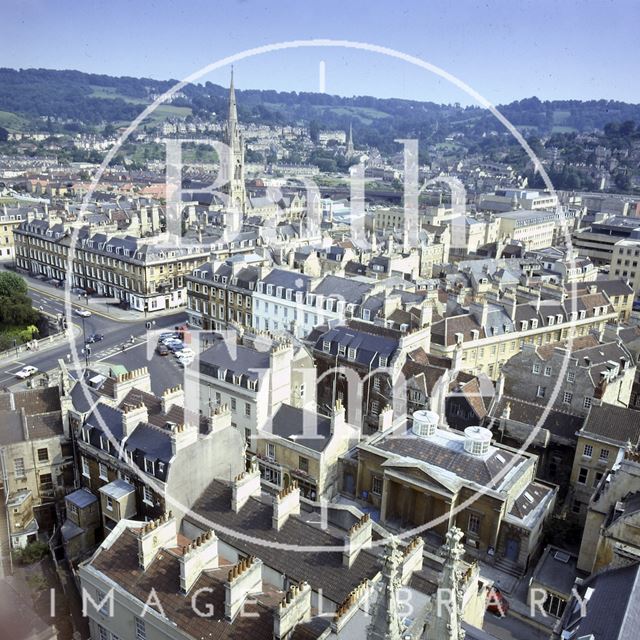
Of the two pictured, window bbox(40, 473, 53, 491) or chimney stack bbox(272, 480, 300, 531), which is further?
window bbox(40, 473, 53, 491)

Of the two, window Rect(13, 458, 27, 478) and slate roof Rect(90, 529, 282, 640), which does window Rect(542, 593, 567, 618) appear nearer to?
slate roof Rect(90, 529, 282, 640)

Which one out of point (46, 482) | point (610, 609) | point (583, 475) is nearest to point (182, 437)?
point (46, 482)

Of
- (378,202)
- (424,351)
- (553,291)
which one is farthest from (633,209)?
(424,351)

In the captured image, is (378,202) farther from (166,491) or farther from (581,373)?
(166,491)

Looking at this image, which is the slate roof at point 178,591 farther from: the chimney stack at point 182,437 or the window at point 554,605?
the window at point 554,605

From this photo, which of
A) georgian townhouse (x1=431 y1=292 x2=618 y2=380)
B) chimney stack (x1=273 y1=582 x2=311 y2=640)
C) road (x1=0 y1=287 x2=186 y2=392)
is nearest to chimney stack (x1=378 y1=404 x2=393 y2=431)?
georgian townhouse (x1=431 y1=292 x2=618 y2=380)

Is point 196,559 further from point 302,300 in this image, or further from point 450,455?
point 302,300

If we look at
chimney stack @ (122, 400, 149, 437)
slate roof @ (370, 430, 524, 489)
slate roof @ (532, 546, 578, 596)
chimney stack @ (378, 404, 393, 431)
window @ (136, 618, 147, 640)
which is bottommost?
slate roof @ (532, 546, 578, 596)

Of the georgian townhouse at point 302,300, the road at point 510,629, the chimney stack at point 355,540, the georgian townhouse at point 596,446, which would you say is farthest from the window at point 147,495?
the georgian townhouse at point 302,300
